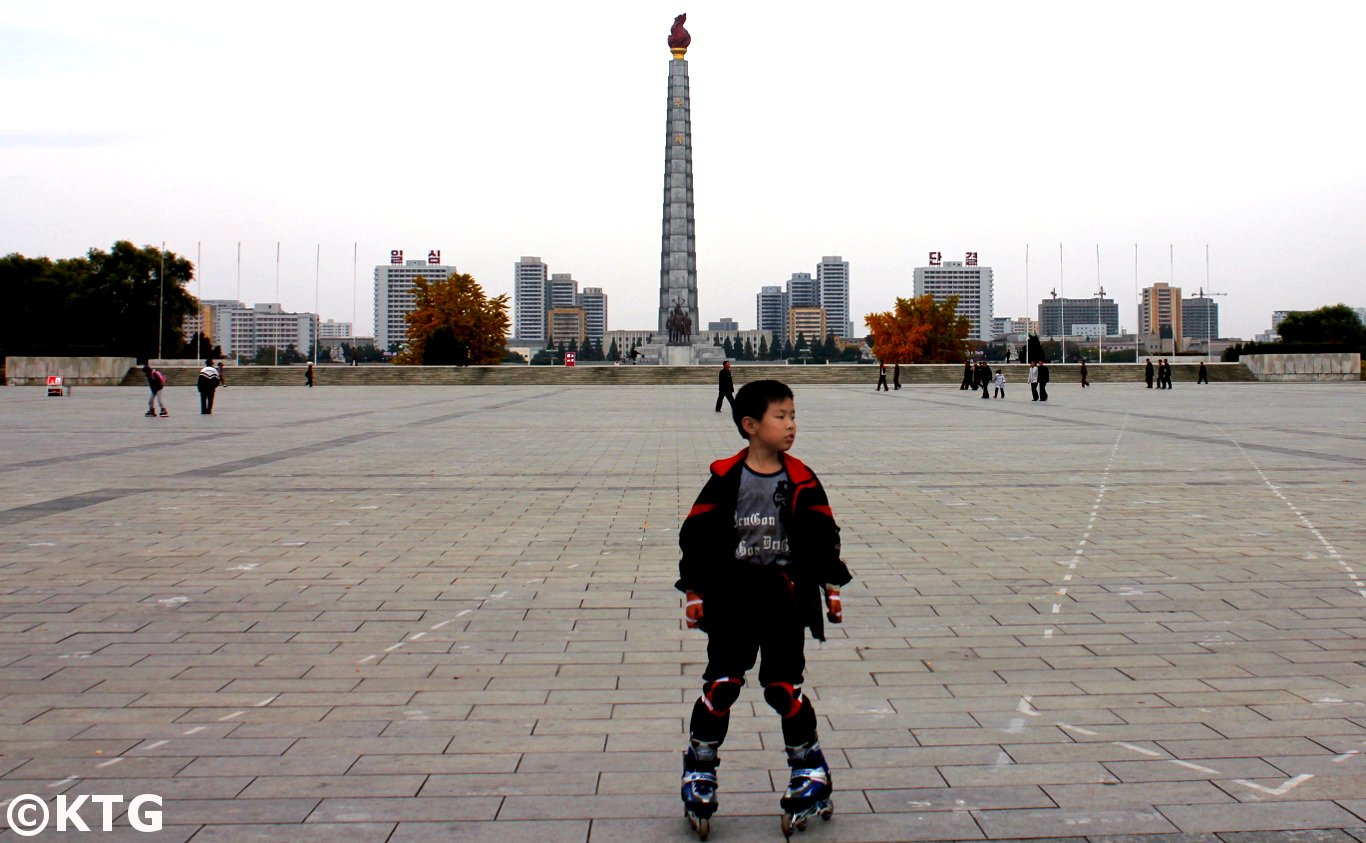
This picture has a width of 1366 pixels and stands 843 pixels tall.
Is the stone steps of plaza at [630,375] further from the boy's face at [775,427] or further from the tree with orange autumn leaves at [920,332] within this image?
the boy's face at [775,427]

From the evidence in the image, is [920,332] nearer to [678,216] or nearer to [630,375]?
[678,216]

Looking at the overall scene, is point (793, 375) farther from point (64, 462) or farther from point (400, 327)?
point (400, 327)

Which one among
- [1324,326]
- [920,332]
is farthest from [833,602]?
[1324,326]

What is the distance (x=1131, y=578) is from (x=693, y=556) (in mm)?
4288

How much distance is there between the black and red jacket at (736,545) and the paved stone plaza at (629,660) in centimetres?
65

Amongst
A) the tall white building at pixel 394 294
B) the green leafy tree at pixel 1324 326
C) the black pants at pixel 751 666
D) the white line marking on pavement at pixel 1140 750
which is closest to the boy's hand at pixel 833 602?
the black pants at pixel 751 666

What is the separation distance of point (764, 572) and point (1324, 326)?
10037cm

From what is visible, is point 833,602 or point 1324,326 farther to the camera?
point 1324,326

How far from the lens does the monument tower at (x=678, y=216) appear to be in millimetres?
64750

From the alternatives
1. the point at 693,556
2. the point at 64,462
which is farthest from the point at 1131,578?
the point at 64,462

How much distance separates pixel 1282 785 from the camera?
339 cm

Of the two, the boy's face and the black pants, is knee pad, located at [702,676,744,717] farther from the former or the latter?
the boy's face

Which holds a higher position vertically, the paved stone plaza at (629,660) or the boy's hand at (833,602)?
the boy's hand at (833,602)

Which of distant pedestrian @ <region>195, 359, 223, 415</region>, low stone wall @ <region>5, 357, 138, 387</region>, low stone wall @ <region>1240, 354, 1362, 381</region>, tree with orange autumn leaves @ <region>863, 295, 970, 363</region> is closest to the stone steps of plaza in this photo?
low stone wall @ <region>1240, 354, 1362, 381</region>
